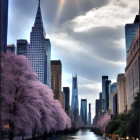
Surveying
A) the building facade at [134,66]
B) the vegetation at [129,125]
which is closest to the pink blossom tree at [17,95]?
the vegetation at [129,125]

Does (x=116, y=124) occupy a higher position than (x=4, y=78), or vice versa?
(x=4, y=78)

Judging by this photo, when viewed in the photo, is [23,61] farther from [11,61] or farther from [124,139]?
[124,139]

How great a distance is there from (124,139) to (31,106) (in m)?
38.0

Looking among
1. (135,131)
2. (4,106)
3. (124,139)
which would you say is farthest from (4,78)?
(124,139)

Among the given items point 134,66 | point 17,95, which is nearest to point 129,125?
point 17,95

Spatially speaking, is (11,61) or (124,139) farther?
(124,139)

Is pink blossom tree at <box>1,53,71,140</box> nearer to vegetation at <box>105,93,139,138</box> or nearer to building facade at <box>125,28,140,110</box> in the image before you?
vegetation at <box>105,93,139,138</box>

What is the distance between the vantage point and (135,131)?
4103cm

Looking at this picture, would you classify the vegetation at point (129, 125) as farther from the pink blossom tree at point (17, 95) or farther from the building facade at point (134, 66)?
the building facade at point (134, 66)

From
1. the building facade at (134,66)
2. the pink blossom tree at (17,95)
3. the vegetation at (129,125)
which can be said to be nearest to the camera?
the pink blossom tree at (17,95)

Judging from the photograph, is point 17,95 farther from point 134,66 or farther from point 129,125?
point 134,66

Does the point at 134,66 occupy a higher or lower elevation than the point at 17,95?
higher

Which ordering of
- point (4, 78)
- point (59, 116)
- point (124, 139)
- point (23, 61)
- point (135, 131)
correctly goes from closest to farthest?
point (4, 78) → point (135, 131) → point (23, 61) → point (124, 139) → point (59, 116)

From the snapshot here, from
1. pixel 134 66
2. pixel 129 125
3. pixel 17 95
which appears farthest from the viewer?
pixel 134 66
